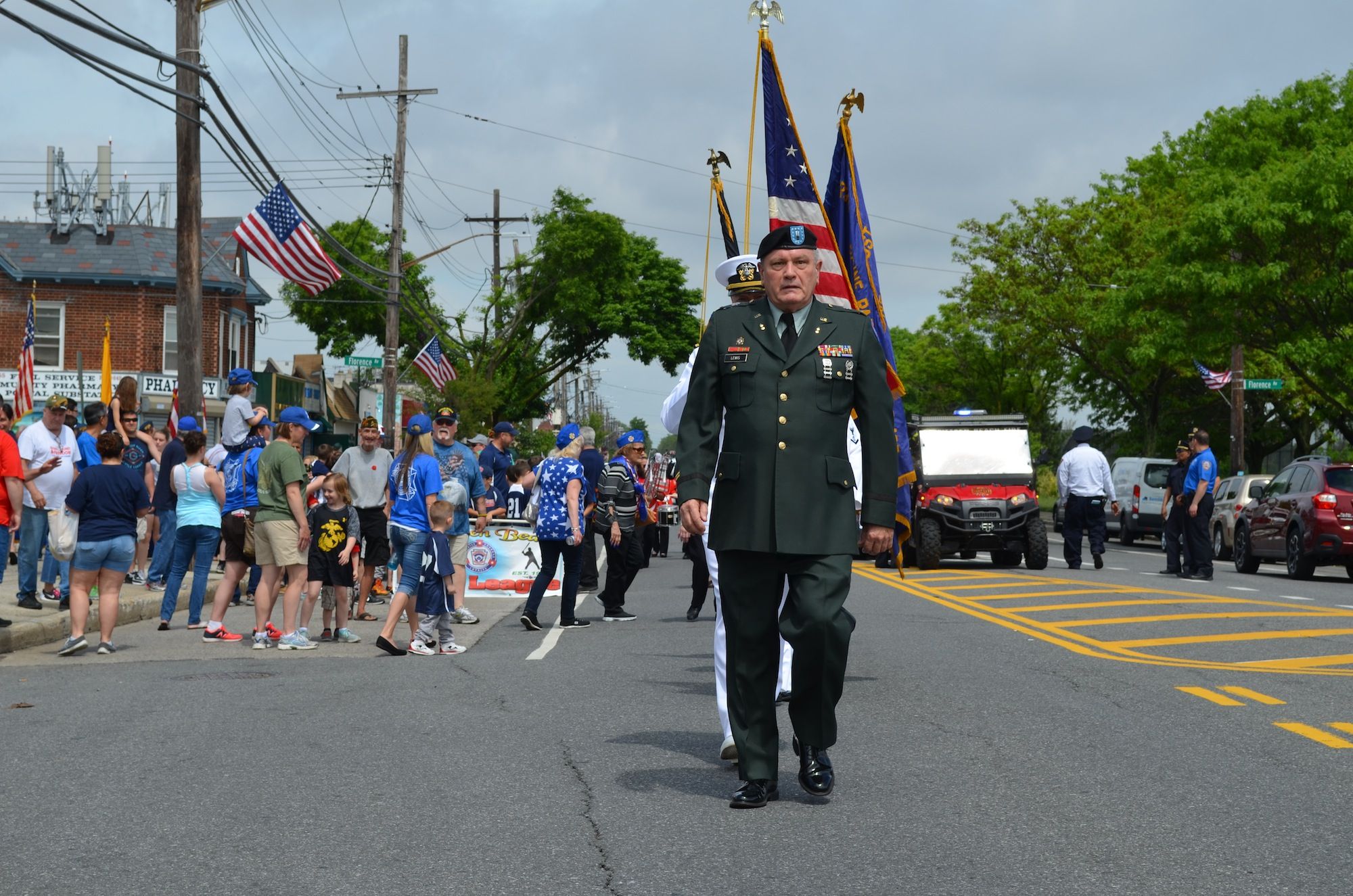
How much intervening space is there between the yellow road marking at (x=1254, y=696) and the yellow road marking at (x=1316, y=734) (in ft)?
2.12

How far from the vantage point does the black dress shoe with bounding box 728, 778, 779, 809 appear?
5664 millimetres

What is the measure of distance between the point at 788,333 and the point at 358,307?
1995 inches

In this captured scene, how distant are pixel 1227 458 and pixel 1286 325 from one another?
15.2 metres

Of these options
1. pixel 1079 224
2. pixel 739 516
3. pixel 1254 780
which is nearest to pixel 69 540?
pixel 739 516

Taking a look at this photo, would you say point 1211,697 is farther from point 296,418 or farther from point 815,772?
point 296,418

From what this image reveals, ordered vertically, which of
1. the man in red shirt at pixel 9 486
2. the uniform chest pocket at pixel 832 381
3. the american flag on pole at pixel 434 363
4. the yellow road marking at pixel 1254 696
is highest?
the american flag on pole at pixel 434 363

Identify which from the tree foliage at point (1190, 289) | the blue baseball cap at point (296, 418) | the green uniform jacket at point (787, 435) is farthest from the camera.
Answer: the tree foliage at point (1190, 289)

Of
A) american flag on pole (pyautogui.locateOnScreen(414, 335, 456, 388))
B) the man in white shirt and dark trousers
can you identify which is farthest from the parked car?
american flag on pole (pyautogui.locateOnScreen(414, 335, 456, 388))

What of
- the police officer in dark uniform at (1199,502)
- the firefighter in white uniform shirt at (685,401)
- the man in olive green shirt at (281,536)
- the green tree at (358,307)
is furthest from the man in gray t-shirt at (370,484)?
the green tree at (358,307)

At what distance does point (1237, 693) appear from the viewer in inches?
342

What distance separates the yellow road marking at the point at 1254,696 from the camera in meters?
8.33

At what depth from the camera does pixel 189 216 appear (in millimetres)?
17047

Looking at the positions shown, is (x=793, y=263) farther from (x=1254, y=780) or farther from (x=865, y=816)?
(x=1254, y=780)

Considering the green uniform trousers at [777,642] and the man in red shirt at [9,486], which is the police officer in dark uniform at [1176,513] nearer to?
the man in red shirt at [9,486]
